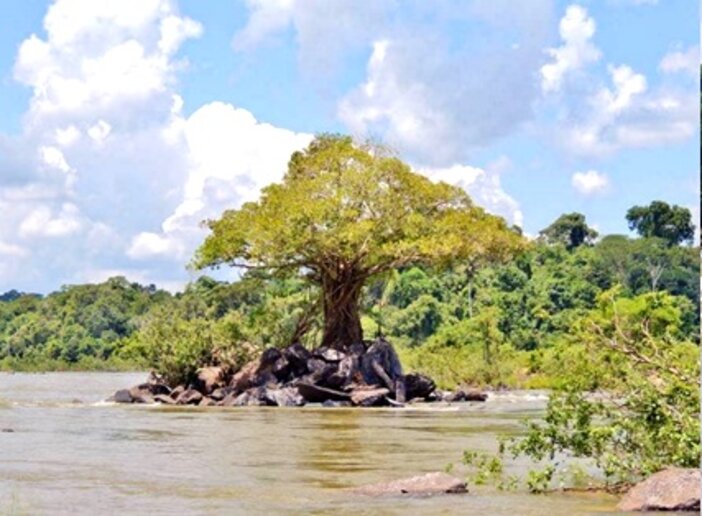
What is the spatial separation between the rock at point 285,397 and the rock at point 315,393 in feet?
0.63

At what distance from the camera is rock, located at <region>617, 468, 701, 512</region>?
36.8 feet

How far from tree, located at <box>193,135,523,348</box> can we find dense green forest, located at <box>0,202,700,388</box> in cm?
170

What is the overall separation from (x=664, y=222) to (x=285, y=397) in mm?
68379

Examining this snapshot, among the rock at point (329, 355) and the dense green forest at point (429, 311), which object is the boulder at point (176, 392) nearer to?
the dense green forest at point (429, 311)

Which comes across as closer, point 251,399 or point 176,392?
point 251,399

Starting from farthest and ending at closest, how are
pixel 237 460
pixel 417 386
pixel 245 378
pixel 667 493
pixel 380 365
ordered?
pixel 417 386
pixel 380 365
pixel 245 378
pixel 237 460
pixel 667 493

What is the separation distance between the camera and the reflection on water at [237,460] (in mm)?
12141

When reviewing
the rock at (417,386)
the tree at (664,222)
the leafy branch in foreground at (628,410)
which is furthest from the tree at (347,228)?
the tree at (664,222)

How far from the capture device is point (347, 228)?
37.7 metres

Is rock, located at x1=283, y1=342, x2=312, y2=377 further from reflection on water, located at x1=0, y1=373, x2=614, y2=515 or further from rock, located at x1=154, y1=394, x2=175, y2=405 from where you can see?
reflection on water, located at x1=0, y1=373, x2=614, y2=515

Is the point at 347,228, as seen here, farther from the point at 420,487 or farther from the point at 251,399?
the point at 420,487

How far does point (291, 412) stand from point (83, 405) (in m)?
6.43

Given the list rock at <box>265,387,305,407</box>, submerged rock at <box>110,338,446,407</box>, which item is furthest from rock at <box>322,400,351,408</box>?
rock at <box>265,387,305,407</box>

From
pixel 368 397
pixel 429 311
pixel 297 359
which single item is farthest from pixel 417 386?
pixel 429 311
